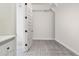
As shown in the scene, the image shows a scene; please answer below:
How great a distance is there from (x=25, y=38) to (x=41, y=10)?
3.67 metres

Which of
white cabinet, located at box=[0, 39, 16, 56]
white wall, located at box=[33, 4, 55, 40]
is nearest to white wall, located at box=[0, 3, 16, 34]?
white cabinet, located at box=[0, 39, 16, 56]

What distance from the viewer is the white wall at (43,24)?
272 inches

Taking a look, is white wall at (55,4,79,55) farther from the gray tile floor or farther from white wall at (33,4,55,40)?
white wall at (33,4,55,40)

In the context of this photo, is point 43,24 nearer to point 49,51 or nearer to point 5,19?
point 49,51

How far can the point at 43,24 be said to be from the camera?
7.00 metres

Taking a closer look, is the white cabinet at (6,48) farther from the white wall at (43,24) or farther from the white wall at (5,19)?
the white wall at (43,24)

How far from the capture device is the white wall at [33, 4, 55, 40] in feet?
22.6

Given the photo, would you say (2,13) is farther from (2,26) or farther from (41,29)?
(41,29)

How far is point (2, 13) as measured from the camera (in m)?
1.87

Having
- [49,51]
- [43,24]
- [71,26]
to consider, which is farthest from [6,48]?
[43,24]

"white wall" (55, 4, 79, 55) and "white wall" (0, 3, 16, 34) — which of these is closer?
"white wall" (0, 3, 16, 34)

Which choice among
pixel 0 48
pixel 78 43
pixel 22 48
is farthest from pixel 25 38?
pixel 0 48

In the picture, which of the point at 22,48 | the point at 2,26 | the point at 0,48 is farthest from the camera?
the point at 22,48

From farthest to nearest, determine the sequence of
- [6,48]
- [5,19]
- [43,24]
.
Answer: [43,24]
[5,19]
[6,48]
